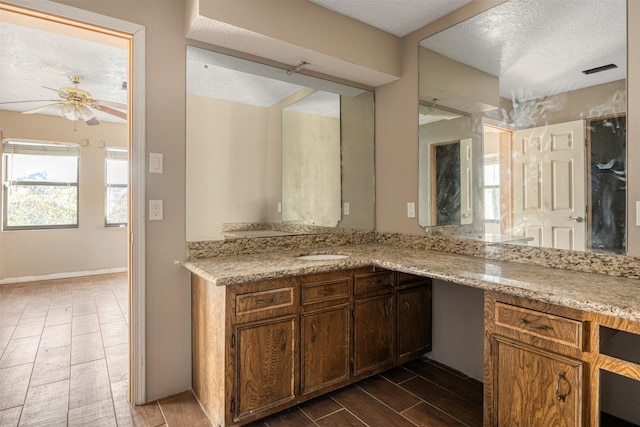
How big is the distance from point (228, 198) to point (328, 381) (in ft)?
4.41

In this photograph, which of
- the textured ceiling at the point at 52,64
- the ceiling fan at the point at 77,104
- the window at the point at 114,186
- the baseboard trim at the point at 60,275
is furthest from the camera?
the window at the point at 114,186

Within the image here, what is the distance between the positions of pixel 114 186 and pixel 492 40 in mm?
6006

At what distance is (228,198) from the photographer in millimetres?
2432

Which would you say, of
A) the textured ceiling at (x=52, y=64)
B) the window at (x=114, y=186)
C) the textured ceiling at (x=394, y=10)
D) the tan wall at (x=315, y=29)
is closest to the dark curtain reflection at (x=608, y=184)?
the textured ceiling at (x=394, y=10)

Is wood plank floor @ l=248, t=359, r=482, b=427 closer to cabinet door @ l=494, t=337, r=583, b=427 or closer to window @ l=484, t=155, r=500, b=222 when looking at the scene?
cabinet door @ l=494, t=337, r=583, b=427

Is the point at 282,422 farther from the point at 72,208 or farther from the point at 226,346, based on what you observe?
the point at 72,208

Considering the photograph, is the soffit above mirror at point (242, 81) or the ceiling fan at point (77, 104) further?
the ceiling fan at point (77, 104)

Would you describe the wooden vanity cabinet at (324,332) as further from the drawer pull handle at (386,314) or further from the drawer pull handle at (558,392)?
the drawer pull handle at (558,392)

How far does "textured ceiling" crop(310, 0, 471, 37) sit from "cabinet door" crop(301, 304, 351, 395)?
1972mm

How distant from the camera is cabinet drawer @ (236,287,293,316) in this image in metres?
1.77

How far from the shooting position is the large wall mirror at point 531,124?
179 centimetres

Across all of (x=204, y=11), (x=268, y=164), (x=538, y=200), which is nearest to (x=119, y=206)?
(x=268, y=164)

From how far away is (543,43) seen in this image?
6.66ft

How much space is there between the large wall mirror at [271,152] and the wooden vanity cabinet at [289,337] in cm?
60
